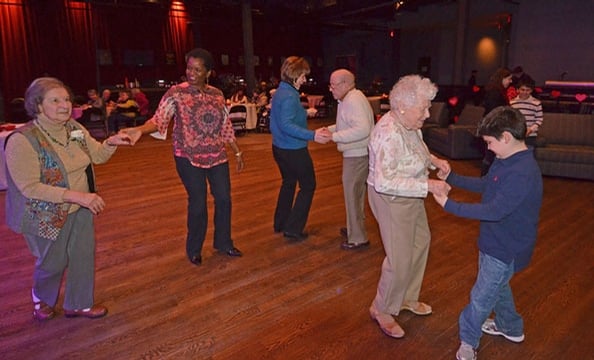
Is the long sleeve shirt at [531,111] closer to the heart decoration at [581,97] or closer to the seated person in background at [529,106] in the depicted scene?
the seated person in background at [529,106]

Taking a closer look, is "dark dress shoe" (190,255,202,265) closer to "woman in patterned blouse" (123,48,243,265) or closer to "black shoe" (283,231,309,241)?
"woman in patterned blouse" (123,48,243,265)

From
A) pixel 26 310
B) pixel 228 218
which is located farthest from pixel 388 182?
pixel 26 310

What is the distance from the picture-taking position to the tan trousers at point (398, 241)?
87.4 inches

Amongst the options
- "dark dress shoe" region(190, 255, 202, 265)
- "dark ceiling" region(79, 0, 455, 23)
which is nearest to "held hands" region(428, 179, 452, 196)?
"dark dress shoe" region(190, 255, 202, 265)

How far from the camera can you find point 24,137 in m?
2.21

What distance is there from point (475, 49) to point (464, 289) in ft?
56.0

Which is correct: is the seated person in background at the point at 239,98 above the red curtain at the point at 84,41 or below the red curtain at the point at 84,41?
below

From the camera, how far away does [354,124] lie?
10.7 ft

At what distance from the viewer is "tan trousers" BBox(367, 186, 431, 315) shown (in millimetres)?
2219

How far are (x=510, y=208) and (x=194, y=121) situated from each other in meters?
2.13

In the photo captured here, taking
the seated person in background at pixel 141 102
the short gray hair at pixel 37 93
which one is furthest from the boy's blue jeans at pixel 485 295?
the seated person in background at pixel 141 102

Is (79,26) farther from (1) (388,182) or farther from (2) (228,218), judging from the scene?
(1) (388,182)

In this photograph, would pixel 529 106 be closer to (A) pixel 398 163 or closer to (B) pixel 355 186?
(B) pixel 355 186

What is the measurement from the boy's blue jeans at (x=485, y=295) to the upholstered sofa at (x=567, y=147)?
182 inches
